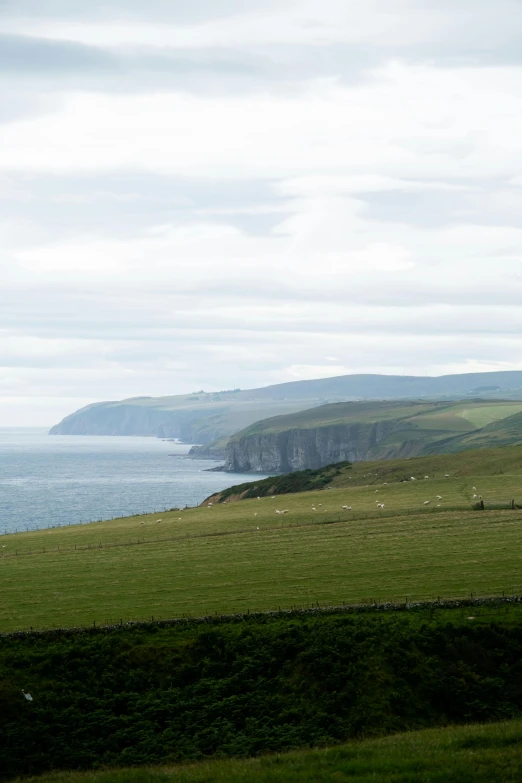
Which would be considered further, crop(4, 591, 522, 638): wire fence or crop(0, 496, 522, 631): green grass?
crop(0, 496, 522, 631): green grass

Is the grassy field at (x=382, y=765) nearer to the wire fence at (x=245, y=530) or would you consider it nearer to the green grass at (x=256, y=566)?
the green grass at (x=256, y=566)

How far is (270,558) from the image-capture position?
202 ft

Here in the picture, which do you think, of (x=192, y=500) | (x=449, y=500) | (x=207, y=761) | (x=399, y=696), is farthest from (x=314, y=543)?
(x=192, y=500)

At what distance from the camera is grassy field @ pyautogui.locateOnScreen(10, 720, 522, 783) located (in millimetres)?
22938

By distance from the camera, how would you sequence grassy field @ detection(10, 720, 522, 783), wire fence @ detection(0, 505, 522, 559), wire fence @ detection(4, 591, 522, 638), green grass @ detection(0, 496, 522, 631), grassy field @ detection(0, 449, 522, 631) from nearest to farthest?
grassy field @ detection(10, 720, 522, 783), wire fence @ detection(4, 591, 522, 638), green grass @ detection(0, 496, 522, 631), grassy field @ detection(0, 449, 522, 631), wire fence @ detection(0, 505, 522, 559)

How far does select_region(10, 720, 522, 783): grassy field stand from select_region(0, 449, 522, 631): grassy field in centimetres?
1673

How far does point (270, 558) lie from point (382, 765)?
37723mm

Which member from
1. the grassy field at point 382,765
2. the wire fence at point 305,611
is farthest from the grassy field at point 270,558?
the grassy field at point 382,765

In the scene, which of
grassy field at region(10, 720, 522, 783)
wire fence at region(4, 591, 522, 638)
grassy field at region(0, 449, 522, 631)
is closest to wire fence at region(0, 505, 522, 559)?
grassy field at region(0, 449, 522, 631)

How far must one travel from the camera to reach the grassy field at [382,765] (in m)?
22.9

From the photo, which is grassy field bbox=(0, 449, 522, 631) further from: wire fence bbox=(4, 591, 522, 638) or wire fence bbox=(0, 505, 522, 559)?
wire fence bbox=(4, 591, 522, 638)

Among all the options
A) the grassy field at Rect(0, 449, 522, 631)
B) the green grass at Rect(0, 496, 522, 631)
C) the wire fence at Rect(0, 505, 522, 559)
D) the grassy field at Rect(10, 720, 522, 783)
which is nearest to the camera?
the grassy field at Rect(10, 720, 522, 783)

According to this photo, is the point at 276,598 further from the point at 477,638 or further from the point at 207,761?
the point at 207,761

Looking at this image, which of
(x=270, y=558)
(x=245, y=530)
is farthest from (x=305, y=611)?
(x=245, y=530)
